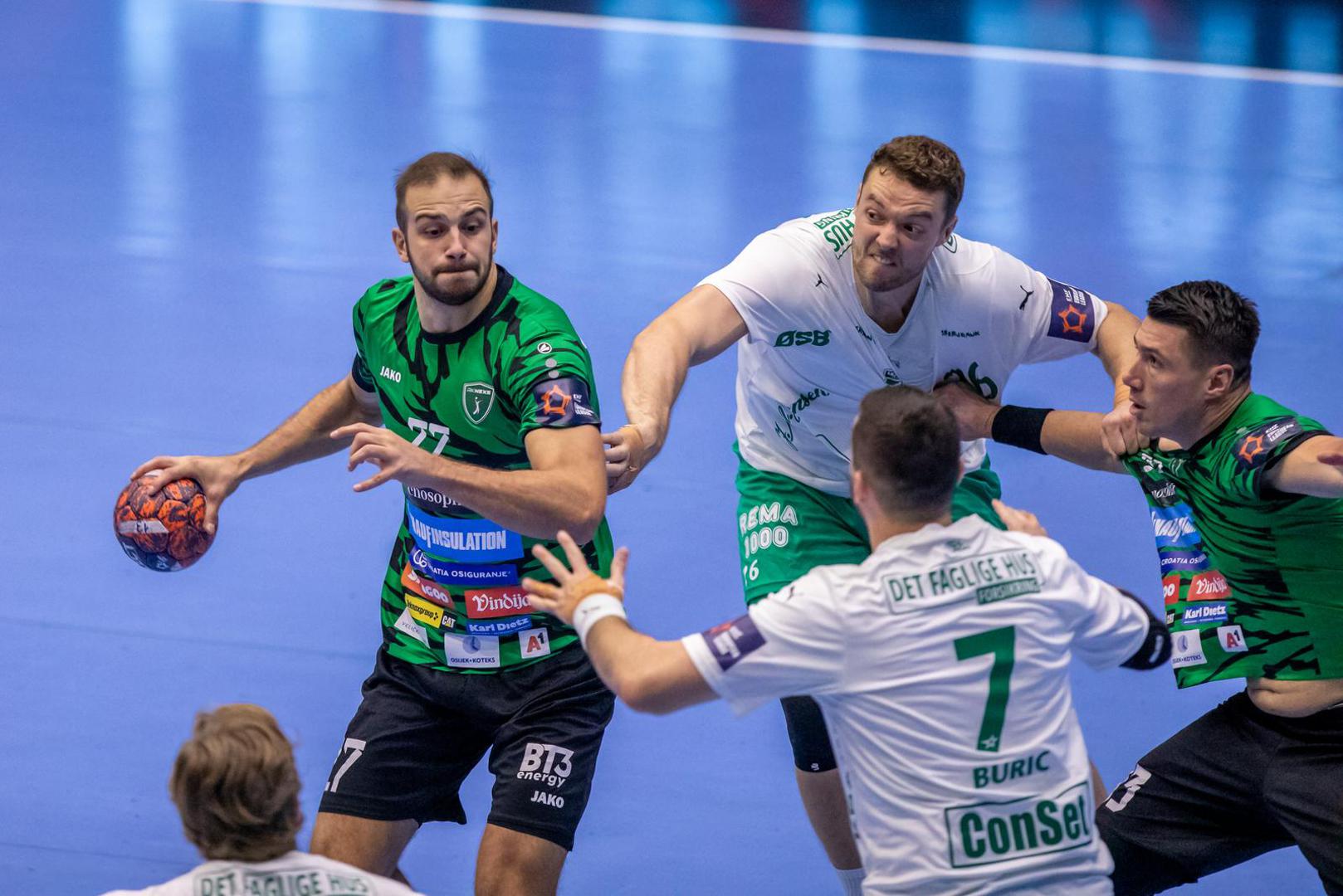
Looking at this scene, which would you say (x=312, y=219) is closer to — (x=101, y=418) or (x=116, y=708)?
(x=101, y=418)

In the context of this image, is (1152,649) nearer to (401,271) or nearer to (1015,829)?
(1015,829)

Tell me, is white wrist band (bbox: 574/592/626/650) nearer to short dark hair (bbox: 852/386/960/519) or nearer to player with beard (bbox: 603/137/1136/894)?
short dark hair (bbox: 852/386/960/519)

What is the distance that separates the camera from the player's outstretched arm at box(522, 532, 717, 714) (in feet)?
10.7

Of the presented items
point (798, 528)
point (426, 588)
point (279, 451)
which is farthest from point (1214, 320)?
point (279, 451)

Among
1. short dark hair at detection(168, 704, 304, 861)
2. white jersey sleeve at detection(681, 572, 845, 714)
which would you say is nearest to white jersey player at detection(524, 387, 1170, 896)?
white jersey sleeve at detection(681, 572, 845, 714)

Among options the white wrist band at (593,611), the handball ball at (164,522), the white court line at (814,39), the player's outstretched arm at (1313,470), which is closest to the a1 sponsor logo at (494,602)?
the handball ball at (164,522)

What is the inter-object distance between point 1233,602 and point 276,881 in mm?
2679

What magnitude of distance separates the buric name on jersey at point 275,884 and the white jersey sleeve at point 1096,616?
1.54 metres

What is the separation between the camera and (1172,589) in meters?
4.60

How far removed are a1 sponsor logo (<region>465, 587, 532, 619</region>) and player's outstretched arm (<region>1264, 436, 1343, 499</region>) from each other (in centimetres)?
197

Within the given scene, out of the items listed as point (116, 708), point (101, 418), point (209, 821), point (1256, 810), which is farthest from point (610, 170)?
point (209, 821)

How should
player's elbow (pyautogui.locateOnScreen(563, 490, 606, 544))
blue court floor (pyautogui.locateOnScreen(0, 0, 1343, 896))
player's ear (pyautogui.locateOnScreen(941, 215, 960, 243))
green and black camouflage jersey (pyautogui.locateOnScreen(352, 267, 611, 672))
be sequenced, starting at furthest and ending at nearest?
blue court floor (pyautogui.locateOnScreen(0, 0, 1343, 896))
player's ear (pyautogui.locateOnScreen(941, 215, 960, 243))
green and black camouflage jersey (pyautogui.locateOnScreen(352, 267, 611, 672))
player's elbow (pyautogui.locateOnScreen(563, 490, 606, 544))

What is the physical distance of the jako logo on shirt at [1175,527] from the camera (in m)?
4.52

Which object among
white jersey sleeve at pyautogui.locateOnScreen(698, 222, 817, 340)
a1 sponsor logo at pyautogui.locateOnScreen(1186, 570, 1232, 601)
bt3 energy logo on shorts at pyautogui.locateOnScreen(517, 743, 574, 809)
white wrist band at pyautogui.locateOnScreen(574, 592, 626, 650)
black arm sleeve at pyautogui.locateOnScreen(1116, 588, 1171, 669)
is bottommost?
bt3 energy logo on shorts at pyautogui.locateOnScreen(517, 743, 574, 809)
